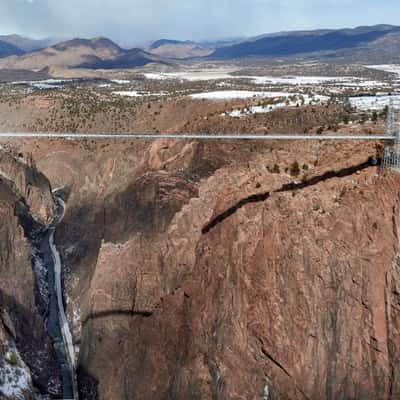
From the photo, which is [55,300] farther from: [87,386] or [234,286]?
[234,286]

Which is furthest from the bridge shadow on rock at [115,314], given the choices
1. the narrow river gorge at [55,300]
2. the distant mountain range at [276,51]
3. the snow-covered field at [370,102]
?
the distant mountain range at [276,51]

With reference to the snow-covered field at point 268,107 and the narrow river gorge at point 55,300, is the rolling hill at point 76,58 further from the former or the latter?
the snow-covered field at point 268,107

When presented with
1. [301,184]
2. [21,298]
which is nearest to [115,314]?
[21,298]

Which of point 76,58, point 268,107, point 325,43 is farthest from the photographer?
point 325,43

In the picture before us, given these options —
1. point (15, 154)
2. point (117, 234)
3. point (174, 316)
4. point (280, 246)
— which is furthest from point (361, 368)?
point (15, 154)

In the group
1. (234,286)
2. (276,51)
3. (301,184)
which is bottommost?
(234,286)

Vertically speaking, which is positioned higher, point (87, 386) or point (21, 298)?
point (21, 298)

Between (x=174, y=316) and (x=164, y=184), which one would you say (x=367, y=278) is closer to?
(x=174, y=316)
